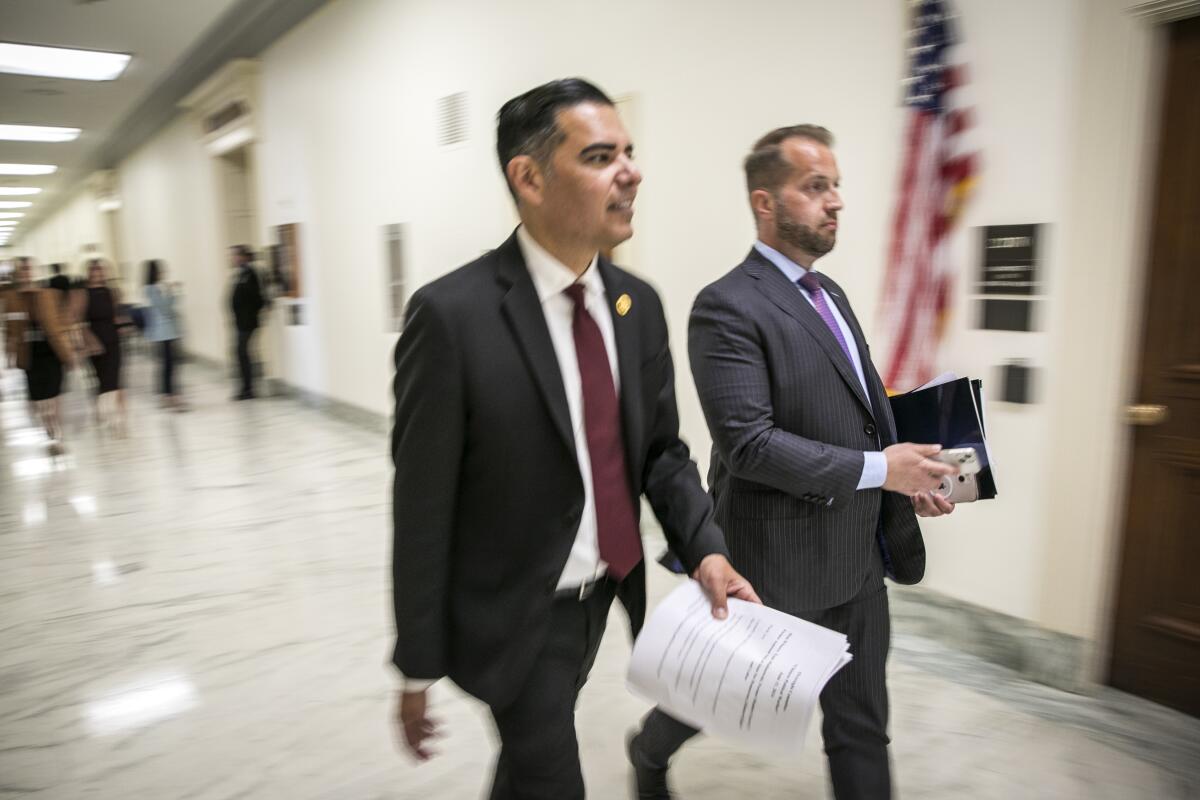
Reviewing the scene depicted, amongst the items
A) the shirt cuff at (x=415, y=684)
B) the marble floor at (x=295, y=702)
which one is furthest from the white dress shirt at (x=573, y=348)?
the marble floor at (x=295, y=702)

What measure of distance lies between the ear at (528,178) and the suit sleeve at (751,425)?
555 millimetres

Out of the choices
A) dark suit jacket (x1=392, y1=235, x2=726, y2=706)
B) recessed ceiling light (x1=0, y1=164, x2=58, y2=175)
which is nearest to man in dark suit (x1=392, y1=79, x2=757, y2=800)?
dark suit jacket (x1=392, y1=235, x2=726, y2=706)

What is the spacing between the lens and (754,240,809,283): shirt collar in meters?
1.76

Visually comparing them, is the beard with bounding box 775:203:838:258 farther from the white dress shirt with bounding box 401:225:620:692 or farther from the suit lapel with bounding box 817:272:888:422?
the white dress shirt with bounding box 401:225:620:692

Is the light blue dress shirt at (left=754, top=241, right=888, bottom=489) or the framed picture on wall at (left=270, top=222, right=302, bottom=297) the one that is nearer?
the light blue dress shirt at (left=754, top=241, right=888, bottom=489)

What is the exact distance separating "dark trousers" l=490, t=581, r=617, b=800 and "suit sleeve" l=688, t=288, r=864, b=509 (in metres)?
0.45

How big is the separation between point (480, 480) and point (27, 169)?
72.2 ft

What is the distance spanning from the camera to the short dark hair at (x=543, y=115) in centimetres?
129

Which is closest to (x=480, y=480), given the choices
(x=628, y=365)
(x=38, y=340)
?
(x=628, y=365)

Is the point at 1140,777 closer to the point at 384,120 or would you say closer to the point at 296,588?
the point at 296,588

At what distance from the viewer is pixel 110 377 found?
25.4 ft

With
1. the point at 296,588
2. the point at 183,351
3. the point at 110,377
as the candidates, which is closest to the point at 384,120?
the point at 110,377

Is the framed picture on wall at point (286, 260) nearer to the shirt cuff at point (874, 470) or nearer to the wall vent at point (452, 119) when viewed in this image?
the wall vent at point (452, 119)

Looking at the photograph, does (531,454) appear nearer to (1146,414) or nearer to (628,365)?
(628,365)
